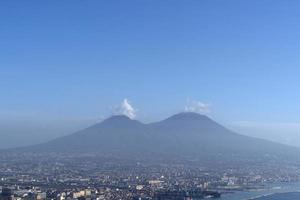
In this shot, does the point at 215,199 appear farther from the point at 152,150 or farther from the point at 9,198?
the point at 152,150

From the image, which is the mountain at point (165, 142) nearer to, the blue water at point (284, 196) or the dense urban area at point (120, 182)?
→ the dense urban area at point (120, 182)

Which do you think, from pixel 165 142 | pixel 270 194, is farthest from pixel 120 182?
pixel 165 142

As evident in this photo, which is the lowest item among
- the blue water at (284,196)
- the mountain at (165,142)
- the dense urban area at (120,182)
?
the blue water at (284,196)

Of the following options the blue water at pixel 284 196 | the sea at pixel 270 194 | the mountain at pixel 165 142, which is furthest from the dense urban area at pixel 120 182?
the mountain at pixel 165 142

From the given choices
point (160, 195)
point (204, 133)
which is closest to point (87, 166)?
point (160, 195)

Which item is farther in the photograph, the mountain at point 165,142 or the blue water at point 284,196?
the mountain at point 165,142

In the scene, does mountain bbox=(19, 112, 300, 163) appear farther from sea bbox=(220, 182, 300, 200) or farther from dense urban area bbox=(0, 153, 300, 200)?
sea bbox=(220, 182, 300, 200)

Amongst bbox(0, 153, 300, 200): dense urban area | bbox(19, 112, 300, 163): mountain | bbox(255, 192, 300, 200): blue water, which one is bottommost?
bbox(255, 192, 300, 200): blue water

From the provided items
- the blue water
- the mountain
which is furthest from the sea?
the mountain
